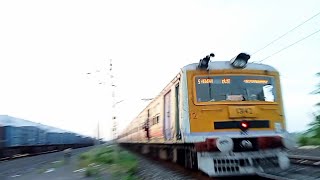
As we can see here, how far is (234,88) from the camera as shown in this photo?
408 inches

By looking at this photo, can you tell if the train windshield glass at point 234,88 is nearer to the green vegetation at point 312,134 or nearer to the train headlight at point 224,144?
the train headlight at point 224,144

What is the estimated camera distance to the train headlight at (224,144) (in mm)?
9242

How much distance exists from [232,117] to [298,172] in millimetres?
2090

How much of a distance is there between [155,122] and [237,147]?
22.5 ft

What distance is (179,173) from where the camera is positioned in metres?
12.3

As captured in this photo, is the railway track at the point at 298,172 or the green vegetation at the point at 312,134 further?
the green vegetation at the point at 312,134

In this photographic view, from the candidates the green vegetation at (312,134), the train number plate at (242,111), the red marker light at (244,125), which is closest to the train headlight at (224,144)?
the red marker light at (244,125)

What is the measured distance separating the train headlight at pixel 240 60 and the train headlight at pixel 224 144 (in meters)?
2.15

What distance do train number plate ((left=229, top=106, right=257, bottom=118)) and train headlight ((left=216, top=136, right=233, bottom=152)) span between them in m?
0.82

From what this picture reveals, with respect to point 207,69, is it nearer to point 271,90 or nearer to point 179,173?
point 271,90

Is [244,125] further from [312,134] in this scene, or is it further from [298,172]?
[312,134]

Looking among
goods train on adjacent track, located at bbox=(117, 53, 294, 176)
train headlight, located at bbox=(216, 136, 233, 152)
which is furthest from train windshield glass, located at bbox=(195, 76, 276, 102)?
train headlight, located at bbox=(216, 136, 233, 152)

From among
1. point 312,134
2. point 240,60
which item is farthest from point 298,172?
point 312,134

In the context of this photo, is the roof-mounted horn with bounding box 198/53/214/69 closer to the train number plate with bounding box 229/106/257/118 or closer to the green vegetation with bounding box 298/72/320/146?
the train number plate with bounding box 229/106/257/118
